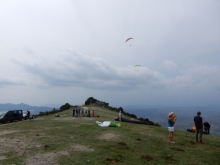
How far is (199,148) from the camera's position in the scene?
1780cm

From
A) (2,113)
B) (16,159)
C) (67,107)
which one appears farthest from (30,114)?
(16,159)

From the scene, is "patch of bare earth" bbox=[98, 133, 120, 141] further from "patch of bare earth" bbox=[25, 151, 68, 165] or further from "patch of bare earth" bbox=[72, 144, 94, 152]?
"patch of bare earth" bbox=[25, 151, 68, 165]

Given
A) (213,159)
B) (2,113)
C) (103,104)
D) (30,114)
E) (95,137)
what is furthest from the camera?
(103,104)

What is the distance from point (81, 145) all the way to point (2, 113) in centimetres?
2732

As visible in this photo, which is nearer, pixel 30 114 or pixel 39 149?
pixel 39 149

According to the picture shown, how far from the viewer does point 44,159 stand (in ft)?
42.8

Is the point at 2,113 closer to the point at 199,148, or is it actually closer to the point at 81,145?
the point at 81,145

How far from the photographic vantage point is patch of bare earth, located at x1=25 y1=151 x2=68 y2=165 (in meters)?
12.5

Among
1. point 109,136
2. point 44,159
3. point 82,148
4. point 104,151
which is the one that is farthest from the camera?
point 109,136

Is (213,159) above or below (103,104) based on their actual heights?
below

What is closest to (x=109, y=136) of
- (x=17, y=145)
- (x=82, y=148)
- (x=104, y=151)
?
(x=82, y=148)

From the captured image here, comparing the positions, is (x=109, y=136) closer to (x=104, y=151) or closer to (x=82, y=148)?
(x=82, y=148)

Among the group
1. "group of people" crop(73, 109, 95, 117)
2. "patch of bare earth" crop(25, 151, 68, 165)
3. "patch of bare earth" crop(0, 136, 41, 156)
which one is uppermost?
"group of people" crop(73, 109, 95, 117)

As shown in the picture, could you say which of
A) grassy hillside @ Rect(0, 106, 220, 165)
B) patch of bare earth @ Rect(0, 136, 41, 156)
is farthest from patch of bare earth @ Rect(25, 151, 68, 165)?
patch of bare earth @ Rect(0, 136, 41, 156)
